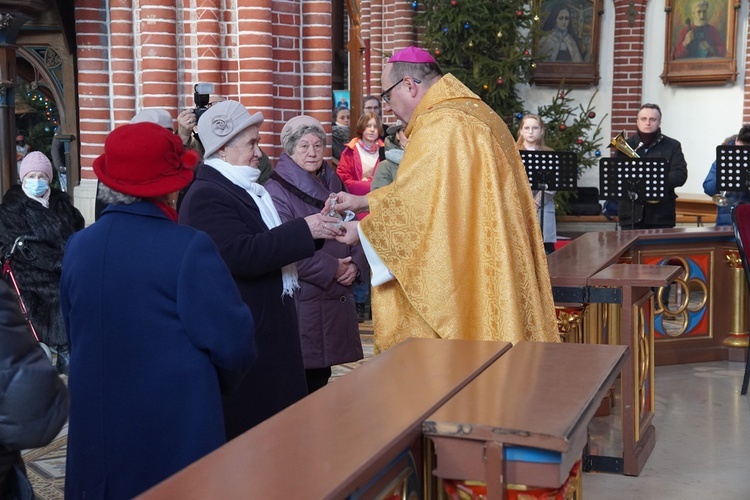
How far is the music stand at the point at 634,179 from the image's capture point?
751cm

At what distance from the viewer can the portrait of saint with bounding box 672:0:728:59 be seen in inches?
563

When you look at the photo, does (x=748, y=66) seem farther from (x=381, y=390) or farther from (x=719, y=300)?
(x=381, y=390)

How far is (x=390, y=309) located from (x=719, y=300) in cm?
450

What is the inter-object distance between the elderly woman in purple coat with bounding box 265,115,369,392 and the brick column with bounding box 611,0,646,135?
35.7 feet

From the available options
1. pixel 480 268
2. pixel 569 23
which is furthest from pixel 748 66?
pixel 480 268

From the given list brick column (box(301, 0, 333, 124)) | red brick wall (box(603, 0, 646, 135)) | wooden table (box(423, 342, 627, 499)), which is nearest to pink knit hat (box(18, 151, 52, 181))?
brick column (box(301, 0, 333, 124))

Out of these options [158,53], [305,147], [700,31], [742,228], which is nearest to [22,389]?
[305,147]

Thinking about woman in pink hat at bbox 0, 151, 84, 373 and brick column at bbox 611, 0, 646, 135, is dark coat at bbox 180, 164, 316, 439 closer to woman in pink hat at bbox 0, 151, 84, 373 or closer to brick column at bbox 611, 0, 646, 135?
woman in pink hat at bbox 0, 151, 84, 373

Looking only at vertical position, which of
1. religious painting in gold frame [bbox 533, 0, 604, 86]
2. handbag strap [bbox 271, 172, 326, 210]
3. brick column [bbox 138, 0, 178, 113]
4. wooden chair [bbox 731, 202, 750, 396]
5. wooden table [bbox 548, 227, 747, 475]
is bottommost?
wooden table [bbox 548, 227, 747, 475]

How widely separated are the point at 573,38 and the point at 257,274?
40.4ft

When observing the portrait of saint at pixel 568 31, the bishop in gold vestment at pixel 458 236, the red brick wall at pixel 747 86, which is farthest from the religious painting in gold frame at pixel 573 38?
the bishop in gold vestment at pixel 458 236

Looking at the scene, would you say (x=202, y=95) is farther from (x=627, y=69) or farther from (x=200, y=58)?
(x=627, y=69)

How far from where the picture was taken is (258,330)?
3.47 meters

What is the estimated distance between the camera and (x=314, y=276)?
15.0 feet
